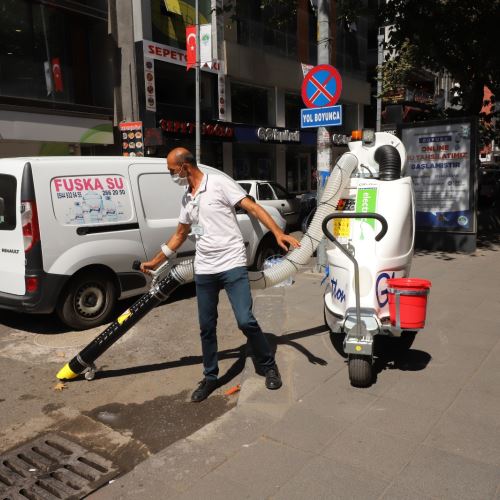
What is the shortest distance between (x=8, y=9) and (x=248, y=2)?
394 inches

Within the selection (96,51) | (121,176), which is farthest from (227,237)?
(96,51)

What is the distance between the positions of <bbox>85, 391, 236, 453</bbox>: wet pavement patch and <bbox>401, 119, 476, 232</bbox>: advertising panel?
268 inches

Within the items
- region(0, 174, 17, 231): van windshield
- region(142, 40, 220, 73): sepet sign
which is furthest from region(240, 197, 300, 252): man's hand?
region(142, 40, 220, 73): sepet sign

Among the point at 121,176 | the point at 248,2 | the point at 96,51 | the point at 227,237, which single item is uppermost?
the point at 248,2

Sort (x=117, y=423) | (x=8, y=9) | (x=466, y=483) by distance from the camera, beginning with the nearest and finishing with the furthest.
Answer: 1. (x=466, y=483)
2. (x=117, y=423)
3. (x=8, y=9)

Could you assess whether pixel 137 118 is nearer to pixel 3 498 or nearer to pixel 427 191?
pixel 427 191

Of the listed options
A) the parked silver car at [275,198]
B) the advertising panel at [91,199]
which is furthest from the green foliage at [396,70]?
the advertising panel at [91,199]

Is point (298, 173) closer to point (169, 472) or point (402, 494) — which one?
point (169, 472)

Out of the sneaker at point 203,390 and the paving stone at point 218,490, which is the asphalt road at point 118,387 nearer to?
the sneaker at point 203,390

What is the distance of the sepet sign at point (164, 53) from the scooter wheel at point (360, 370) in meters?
14.0

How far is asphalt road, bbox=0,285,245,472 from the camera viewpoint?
11.3ft

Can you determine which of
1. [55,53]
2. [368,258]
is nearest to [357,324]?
[368,258]

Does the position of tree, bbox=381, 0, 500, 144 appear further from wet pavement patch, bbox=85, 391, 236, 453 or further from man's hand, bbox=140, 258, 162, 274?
wet pavement patch, bbox=85, 391, 236, 453

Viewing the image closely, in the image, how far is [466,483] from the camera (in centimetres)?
264
